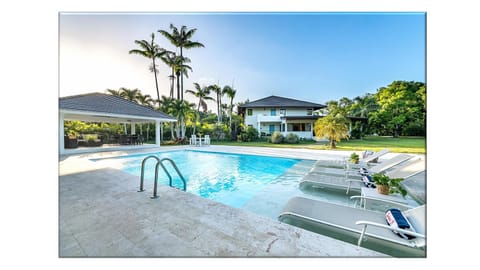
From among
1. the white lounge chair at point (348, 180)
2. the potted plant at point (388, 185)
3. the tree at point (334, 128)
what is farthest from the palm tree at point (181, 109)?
the potted plant at point (388, 185)

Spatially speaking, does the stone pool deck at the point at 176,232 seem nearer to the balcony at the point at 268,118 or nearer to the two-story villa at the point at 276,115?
the balcony at the point at 268,118

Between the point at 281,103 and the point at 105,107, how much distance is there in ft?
68.9

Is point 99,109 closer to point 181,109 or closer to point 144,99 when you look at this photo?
point 181,109

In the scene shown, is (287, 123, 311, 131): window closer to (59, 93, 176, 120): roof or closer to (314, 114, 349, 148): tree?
(314, 114, 349, 148): tree

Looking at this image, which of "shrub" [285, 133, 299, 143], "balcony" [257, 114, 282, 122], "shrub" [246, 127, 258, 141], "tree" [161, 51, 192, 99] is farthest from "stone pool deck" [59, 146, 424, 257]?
"balcony" [257, 114, 282, 122]

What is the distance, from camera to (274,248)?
6.39 feet

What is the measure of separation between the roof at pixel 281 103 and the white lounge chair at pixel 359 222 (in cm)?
2247

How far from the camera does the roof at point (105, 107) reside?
10.6 metres

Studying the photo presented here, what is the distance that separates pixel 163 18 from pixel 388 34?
397cm

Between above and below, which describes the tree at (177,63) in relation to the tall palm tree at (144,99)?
above

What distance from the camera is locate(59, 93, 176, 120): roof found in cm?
1060
